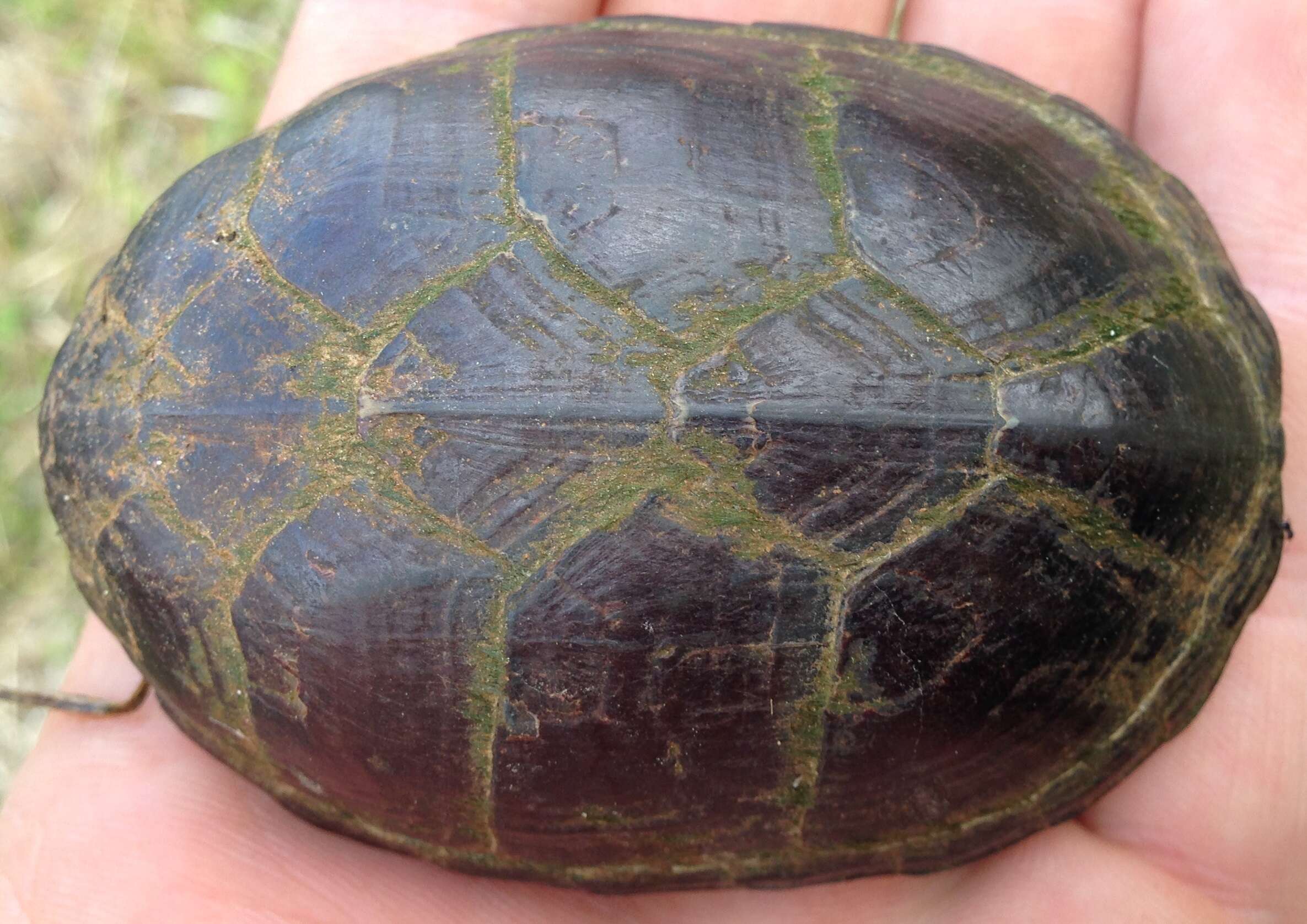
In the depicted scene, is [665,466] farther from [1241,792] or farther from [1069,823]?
[1241,792]

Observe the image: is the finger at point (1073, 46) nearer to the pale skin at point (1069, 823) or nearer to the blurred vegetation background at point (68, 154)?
the pale skin at point (1069, 823)

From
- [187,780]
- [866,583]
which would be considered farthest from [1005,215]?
[187,780]

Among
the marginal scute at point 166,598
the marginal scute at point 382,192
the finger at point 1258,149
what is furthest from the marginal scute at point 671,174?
the finger at point 1258,149

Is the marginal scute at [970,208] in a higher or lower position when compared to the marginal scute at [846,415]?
higher

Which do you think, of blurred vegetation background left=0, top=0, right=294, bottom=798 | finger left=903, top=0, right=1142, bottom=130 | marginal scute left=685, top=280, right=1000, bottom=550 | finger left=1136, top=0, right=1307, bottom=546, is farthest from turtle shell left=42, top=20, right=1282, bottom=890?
blurred vegetation background left=0, top=0, right=294, bottom=798

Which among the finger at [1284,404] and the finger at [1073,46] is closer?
the finger at [1284,404]

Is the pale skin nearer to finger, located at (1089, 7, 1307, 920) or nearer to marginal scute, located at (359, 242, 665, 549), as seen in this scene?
finger, located at (1089, 7, 1307, 920)
